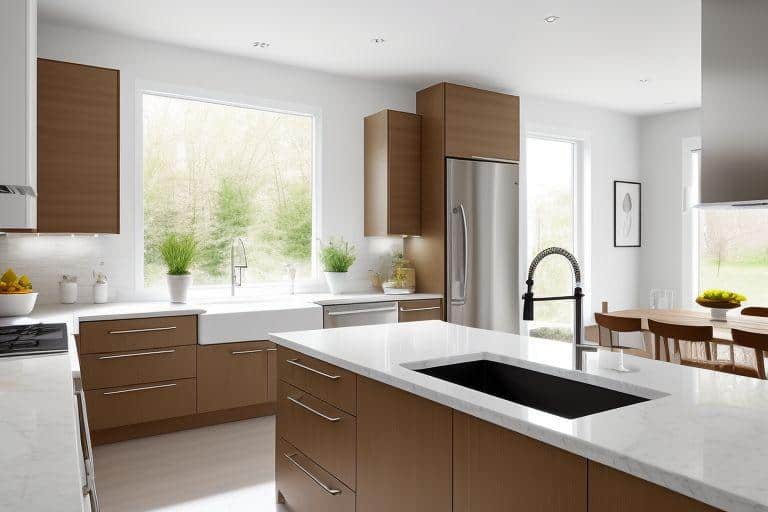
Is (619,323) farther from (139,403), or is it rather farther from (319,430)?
(139,403)

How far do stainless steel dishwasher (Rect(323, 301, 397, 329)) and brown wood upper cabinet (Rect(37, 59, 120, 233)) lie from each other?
167 cm

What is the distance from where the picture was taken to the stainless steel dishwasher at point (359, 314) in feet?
14.6

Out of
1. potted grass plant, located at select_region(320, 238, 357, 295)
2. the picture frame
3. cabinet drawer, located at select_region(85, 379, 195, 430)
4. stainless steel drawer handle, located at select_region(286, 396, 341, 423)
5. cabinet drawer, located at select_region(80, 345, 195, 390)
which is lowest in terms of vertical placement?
cabinet drawer, located at select_region(85, 379, 195, 430)

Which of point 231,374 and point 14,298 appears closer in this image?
point 14,298

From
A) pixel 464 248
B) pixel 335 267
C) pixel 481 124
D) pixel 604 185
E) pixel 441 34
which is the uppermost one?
pixel 441 34

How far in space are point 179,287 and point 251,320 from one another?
0.62 meters

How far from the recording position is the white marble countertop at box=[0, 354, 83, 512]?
94 centimetres

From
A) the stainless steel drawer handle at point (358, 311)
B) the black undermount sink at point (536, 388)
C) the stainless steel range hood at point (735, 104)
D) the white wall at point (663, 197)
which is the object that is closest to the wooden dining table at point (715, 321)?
the stainless steel range hood at point (735, 104)

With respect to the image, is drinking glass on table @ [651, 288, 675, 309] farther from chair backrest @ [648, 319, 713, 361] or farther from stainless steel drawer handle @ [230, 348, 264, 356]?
stainless steel drawer handle @ [230, 348, 264, 356]

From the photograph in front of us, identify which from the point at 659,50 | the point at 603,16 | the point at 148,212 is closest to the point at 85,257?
the point at 148,212

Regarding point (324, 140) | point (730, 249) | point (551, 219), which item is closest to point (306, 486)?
point (324, 140)

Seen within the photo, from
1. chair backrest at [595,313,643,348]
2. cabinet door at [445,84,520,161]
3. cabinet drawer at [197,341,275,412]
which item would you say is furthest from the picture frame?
cabinet drawer at [197,341,275,412]

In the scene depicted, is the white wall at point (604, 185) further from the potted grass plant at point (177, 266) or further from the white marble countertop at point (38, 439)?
the white marble countertop at point (38, 439)

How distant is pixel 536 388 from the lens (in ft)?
6.52
